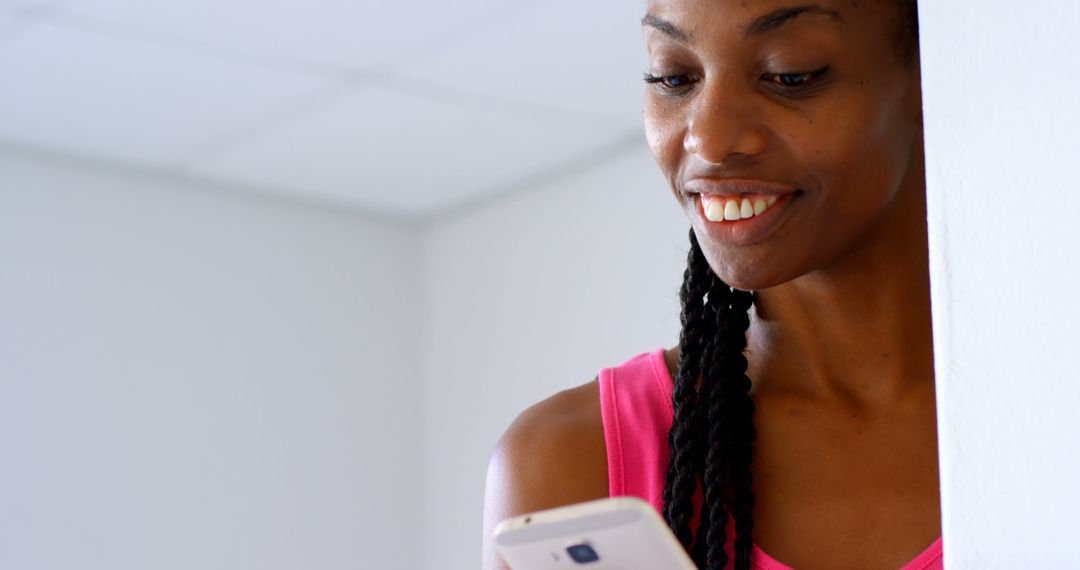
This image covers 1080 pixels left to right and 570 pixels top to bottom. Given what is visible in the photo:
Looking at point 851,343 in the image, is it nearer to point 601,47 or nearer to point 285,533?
point 601,47

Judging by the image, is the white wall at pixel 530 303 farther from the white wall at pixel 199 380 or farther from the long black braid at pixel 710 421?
the long black braid at pixel 710 421

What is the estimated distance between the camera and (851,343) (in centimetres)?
106

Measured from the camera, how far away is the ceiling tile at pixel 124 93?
3.29 metres

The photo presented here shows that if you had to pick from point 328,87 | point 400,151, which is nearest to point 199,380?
point 400,151

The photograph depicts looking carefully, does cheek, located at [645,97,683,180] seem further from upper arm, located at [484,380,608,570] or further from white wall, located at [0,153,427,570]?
white wall, located at [0,153,427,570]

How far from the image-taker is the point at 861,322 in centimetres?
105

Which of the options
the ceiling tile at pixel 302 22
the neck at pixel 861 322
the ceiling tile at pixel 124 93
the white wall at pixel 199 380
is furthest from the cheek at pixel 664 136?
the white wall at pixel 199 380

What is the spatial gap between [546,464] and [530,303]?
11.3ft

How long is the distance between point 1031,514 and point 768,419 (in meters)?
0.56

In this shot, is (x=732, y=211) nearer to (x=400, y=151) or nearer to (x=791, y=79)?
(x=791, y=79)

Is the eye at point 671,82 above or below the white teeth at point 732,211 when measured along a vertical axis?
above

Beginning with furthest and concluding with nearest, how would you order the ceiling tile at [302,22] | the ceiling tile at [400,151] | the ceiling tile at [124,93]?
the ceiling tile at [400,151]
the ceiling tile at [124,93]
the ceiling tile at [302,22]

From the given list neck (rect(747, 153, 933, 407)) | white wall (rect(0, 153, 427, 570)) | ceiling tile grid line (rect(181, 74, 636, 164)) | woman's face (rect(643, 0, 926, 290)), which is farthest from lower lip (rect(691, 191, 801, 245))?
white wall (rect(0, 153, 427, 570))

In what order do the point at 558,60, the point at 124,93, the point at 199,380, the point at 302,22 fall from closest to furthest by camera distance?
the point at 302,22 → the point at 558,60 → the point at 124,93 → the point at 199,380
